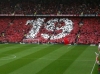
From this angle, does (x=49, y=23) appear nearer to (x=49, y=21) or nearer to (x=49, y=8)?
(x=49, y=21)

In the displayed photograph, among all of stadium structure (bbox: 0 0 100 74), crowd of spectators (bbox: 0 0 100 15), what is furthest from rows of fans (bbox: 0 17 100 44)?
crowd of spectators (bbox: 0 0 100 15)

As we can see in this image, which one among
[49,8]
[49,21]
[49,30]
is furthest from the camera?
[49,8]

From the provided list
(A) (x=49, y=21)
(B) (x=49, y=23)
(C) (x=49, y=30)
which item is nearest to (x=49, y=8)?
(A) (x=49, y=21)

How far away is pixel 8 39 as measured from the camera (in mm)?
59125

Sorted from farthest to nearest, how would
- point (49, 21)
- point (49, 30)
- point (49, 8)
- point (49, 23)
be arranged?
point (49, 8), point (49, 21), point (49, 23), point (49, 30)

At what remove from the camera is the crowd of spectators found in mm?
63531

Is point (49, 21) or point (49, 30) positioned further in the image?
point (49, 21)

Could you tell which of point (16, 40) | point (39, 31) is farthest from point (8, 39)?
point (39, 31)

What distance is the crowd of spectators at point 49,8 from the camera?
63.5 m

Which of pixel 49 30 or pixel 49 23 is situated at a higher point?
pixel 49 23

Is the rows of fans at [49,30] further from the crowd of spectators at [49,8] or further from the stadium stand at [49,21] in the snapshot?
the crowd of spectators at [49,8]

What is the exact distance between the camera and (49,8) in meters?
66.4

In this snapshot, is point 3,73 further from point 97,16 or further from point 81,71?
point 97,16

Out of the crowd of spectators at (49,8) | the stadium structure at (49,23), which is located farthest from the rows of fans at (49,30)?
the crowd of spectators at (49,8)
